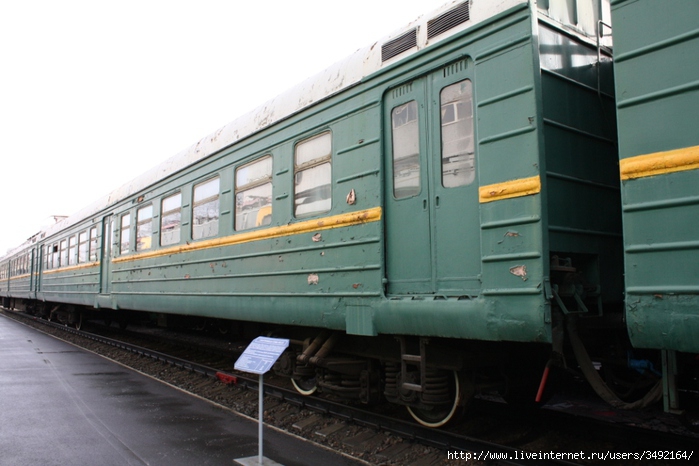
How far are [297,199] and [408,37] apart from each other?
6.95 ft

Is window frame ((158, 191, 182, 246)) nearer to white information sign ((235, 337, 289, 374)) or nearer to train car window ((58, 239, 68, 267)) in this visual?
white information sign ((235, 337, 289, 374))

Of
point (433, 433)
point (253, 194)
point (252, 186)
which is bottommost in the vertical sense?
point (433, 433)

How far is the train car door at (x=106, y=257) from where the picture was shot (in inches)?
483

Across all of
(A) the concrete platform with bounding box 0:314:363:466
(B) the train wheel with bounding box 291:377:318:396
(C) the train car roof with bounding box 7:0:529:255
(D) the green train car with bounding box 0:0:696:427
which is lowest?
(A) the concrete platform with bounding box 0:314:363:466

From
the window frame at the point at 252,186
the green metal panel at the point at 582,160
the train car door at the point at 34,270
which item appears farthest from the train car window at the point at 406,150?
the train car door at the point at 34,270

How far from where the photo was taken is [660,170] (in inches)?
127

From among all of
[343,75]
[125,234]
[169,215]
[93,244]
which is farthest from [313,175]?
[93,244]

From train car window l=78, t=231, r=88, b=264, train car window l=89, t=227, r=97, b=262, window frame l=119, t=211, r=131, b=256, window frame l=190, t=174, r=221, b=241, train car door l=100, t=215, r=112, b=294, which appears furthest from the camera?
train car window l=78, t=231, r=88, b=264

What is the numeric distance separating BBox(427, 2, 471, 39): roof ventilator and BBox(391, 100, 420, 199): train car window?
0.60 meters

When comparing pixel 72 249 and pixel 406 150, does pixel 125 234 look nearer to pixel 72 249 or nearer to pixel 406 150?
pixel 72 249

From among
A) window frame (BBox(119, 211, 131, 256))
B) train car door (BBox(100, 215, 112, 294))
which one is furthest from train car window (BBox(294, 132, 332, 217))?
train car door (BBox(100, 215, 112, 294))

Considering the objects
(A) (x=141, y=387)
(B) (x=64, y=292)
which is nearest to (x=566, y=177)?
(A) (x=141, y=387)

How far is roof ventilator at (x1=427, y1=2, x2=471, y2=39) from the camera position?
4395 mm

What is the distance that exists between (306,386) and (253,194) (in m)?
2.43
